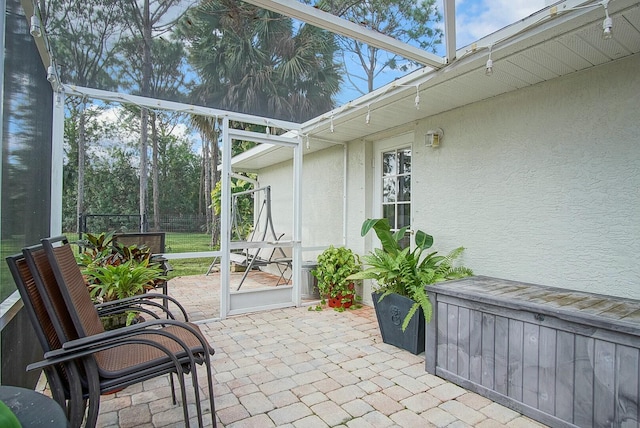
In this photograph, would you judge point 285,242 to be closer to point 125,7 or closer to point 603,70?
point 125,7

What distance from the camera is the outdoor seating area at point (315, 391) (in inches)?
86.4

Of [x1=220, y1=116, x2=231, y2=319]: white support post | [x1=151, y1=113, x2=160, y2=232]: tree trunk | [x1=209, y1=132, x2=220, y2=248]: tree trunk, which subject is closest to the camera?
[x1=220, y1=116, x2=231, y2=319]: white support post

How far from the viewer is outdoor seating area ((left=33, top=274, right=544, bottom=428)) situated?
2193mm

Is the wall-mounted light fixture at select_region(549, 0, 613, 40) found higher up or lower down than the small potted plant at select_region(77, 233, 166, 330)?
higher up

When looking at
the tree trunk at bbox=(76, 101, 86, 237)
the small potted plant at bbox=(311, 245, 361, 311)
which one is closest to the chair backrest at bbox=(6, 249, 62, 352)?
the tree trunk at bbox=(76, 101, 86, 237)

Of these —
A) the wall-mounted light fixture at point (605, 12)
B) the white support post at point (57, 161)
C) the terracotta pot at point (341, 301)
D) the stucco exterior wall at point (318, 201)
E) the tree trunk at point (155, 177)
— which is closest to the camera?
the wall-mounted light fixture at point (605, 12)

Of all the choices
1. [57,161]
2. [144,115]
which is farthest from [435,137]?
[144,115]

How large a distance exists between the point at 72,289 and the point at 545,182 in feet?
11.6

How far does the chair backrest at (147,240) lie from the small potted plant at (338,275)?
2.13 meters

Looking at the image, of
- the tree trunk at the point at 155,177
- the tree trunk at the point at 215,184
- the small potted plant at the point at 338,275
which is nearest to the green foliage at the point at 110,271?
the tree trunk at the point at 155,177

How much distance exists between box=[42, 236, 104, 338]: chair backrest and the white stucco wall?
331 centimetres

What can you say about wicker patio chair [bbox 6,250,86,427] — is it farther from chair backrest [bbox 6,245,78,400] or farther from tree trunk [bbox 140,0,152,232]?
tree trunk [bbox 140,0,152,232]

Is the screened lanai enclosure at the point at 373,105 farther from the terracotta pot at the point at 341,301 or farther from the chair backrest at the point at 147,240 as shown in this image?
the terracotta pot at the point at 341,301

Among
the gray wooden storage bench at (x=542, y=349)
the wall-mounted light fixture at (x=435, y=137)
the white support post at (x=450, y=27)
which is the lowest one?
the gray wooden storage bench at (x=542, y=349)
